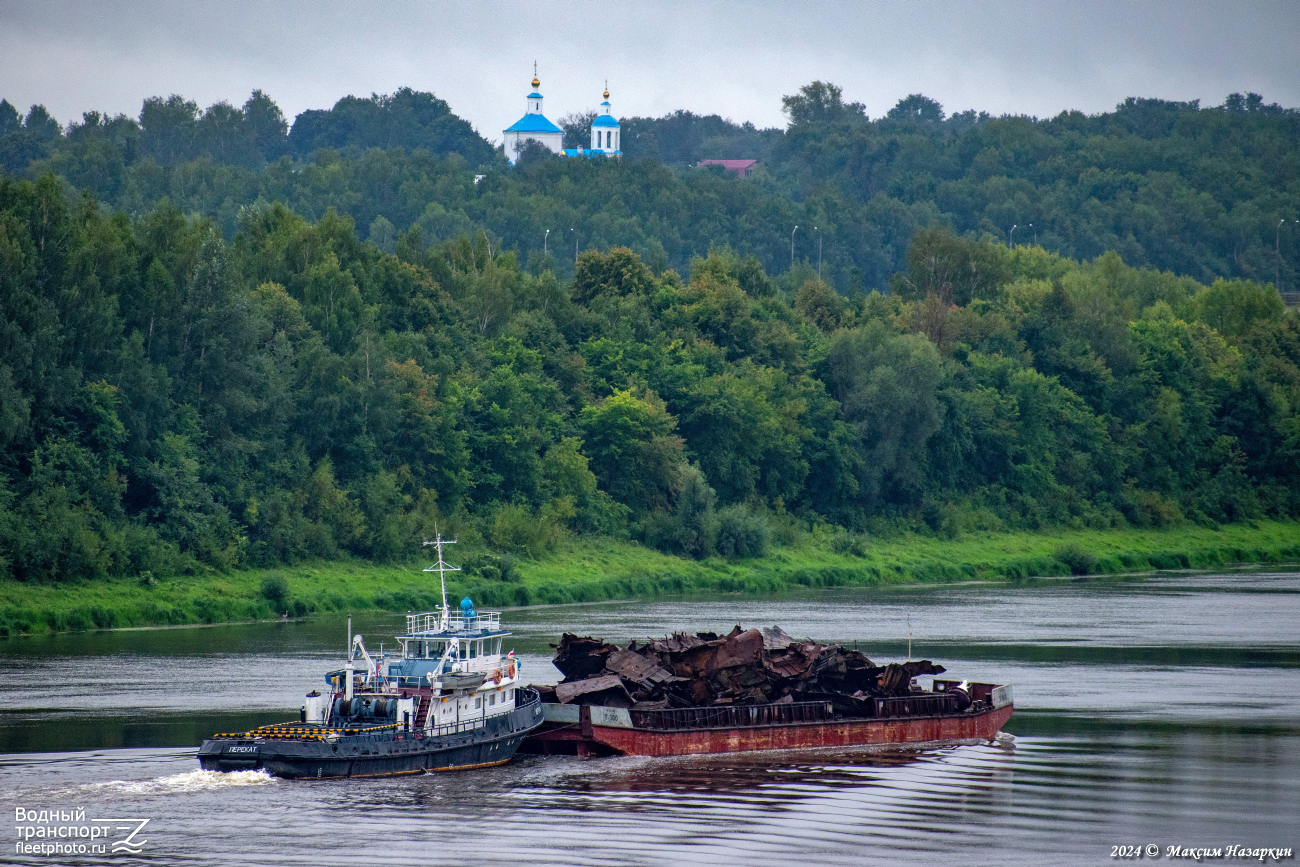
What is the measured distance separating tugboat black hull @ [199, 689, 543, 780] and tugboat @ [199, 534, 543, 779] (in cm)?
2

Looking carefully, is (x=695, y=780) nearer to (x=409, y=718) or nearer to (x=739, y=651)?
(x=739, y=651)

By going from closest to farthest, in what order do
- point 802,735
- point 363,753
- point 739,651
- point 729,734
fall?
1. point 363,753
2. point 729,734
3. point 802,735
4. point 739,651

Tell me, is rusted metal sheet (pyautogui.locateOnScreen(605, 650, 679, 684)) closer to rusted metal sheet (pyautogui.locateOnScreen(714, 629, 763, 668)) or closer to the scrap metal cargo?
the scrap metal cargo

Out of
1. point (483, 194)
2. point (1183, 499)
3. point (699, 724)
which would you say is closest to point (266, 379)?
point (699, 724)

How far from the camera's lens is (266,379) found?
302 feet

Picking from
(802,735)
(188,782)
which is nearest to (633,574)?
(802,735)

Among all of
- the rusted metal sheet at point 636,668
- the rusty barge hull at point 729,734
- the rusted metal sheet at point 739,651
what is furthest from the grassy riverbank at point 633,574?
the rusted metal sheet at point 739,651

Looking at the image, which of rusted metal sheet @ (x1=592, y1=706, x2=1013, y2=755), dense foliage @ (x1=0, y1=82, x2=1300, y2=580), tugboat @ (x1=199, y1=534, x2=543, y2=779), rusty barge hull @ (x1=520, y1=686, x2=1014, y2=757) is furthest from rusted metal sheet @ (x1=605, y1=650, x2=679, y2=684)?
dense foliage @ (x1=0, y1=82, x2=1300, y2=580)

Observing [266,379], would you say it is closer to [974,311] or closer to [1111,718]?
[1111,718]

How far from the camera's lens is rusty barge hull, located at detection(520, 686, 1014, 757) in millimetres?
47094

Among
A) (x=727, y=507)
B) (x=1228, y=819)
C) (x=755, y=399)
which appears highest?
(x=755, y=399)

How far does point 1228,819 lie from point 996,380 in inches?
3783

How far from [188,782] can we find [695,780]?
1260 cm

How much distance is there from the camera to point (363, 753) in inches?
1681
